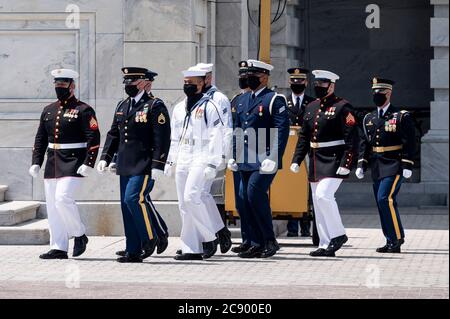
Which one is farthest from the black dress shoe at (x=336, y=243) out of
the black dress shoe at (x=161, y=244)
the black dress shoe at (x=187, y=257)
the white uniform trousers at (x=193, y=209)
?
the black dress shoe at (x=161, y=244)

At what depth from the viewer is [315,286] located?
1284 centimetres

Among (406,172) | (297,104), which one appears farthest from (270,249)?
(297,104)

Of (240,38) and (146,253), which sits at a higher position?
(240,38)

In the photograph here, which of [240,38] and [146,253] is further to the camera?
[240,38]

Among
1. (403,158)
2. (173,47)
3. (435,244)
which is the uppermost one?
(173,47)

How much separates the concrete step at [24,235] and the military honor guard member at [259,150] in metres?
2.47

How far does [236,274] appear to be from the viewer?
13906mm

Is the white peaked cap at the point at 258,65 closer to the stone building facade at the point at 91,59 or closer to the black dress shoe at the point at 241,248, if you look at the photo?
the black dress shoe at the point at 241,248

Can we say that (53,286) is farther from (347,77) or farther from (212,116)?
(347,77)

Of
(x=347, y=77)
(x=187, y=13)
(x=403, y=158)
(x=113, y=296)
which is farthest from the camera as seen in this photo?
(x=347, y=77)

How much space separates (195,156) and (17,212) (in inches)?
113

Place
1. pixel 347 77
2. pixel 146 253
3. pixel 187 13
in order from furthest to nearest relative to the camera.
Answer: pixel 347 77, pixel 187 13, pixel 146 253

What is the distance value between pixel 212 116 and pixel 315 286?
2.88 metres

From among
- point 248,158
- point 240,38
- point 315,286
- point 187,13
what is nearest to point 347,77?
point 240,38
